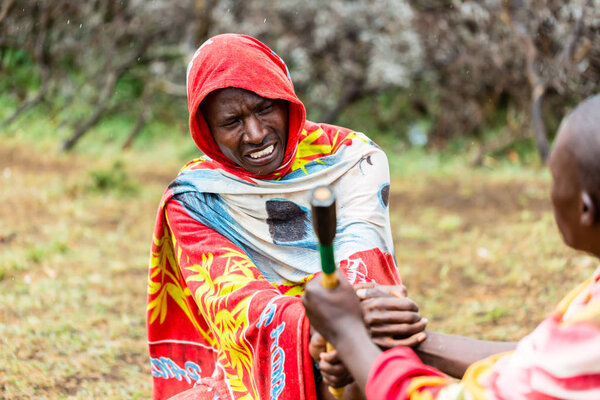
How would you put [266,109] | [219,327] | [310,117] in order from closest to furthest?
[219,327], [266,109], [310,117]

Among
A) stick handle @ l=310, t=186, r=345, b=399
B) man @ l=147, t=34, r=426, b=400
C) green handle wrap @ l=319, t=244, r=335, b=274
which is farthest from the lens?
man @ l=147, t=34, r=426, b=400

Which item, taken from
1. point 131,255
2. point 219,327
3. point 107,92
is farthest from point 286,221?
point 107,92

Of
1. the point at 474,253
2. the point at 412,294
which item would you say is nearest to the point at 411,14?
the point at 474,253

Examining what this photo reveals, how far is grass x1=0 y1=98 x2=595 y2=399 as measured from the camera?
12.8 ft

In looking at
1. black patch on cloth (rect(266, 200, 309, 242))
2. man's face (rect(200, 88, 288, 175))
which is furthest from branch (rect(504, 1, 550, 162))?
man's face (rect(200, 88, 288, 175))

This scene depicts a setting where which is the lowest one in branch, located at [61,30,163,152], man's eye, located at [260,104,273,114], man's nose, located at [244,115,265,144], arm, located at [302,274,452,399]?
arm, located at [302,274,452,399]

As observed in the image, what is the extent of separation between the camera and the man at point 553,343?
4.52 ft

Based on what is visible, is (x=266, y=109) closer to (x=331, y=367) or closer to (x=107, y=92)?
(x=331, y=367)

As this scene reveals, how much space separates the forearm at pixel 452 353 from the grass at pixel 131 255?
6.33 feet

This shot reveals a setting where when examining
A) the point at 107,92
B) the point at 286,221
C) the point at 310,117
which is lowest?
the point at 286,221

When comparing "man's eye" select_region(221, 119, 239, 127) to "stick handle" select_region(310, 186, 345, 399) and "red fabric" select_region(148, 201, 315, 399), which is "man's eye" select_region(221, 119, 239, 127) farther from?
"stick handle" select_region(310, 186, 345, 399)

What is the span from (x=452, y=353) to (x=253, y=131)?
3.44 ft

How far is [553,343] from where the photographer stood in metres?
1.43

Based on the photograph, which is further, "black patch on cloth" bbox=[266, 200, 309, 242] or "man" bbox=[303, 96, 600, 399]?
"black patch on cloth" bbox=[266, 200, 309, 242]
